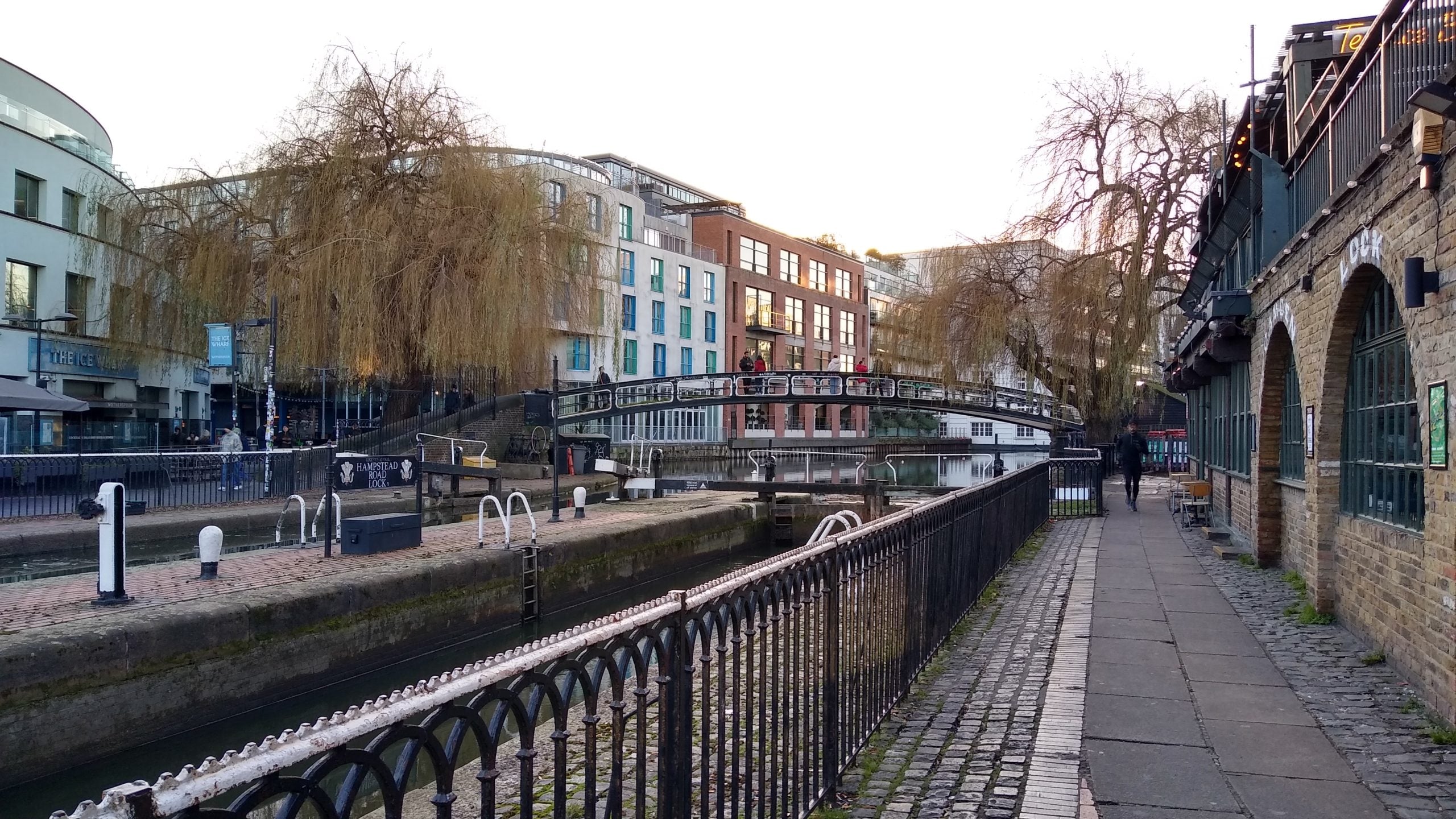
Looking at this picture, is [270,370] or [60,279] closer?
[270,370]

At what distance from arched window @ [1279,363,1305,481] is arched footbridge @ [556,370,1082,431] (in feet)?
60.6

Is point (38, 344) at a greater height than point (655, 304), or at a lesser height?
lesser

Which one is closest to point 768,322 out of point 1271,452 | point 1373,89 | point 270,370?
point 270,370

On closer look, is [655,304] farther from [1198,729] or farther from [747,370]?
[1198,729]

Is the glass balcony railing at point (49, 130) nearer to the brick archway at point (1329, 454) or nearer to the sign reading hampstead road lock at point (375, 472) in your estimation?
the sign reading hampstead road lock at point (375, 472)

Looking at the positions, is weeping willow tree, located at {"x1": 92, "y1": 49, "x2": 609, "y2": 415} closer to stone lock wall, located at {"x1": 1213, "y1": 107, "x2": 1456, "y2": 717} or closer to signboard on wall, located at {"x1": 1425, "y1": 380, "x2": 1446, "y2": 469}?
stone lock wall, located at {"x1": 1213, "y1": 107, "x2": 1456, "y2": 717}

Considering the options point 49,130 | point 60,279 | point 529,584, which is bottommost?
point 529,584

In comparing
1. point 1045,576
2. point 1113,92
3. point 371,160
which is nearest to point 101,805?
point 1045,576

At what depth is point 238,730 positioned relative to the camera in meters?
9.23

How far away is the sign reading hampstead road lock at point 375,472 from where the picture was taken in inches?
723

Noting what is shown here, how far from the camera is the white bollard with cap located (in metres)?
11.0

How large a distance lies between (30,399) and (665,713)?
838 inches

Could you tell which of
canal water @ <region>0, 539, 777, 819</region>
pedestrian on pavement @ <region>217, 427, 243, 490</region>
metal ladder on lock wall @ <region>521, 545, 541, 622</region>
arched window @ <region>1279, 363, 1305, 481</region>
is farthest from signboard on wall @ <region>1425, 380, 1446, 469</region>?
pedestrian on pavement @ <region>217, 427, 243, 490</region>

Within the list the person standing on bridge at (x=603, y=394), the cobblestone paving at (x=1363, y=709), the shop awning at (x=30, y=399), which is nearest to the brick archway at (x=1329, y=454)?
the cobblestone paving at (x=1363, y=709)
